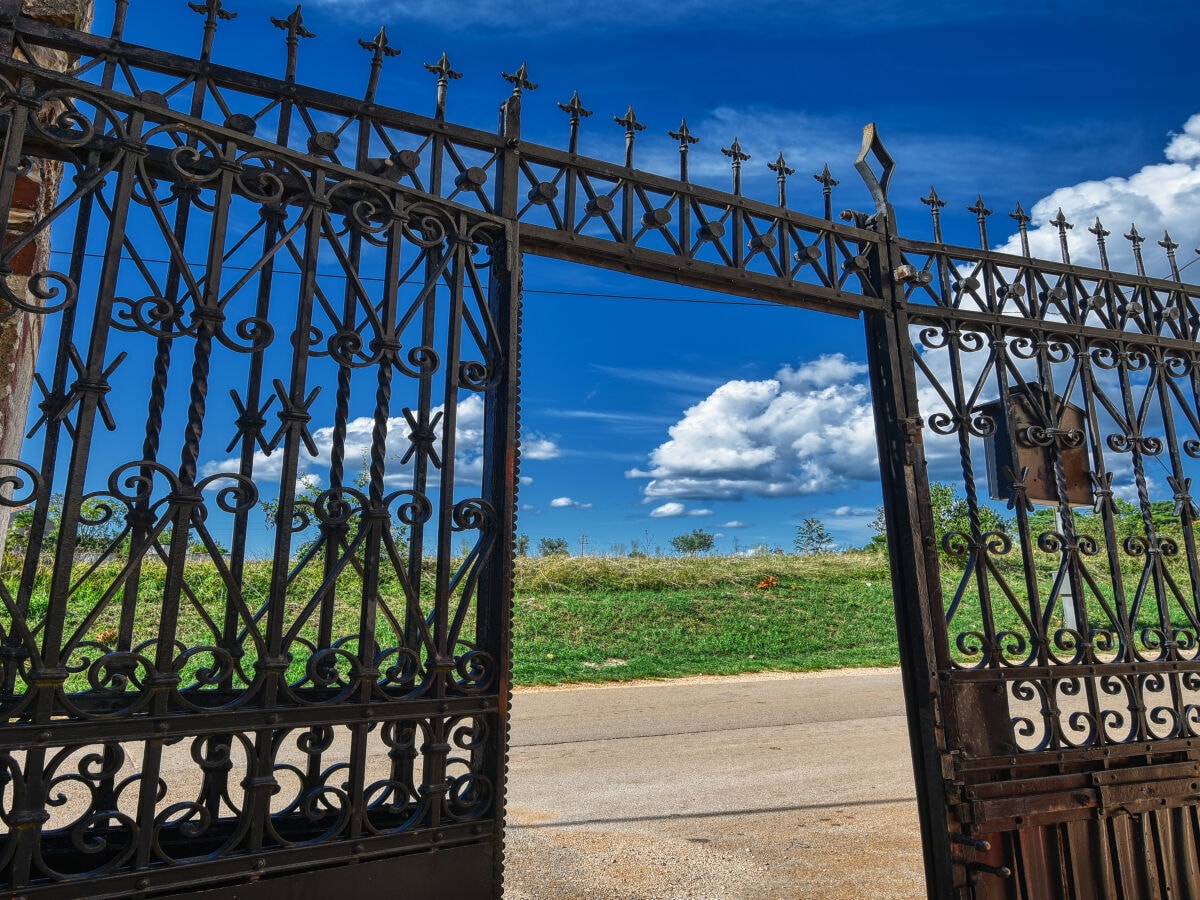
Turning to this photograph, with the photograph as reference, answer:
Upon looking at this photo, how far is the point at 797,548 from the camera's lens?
21484 mm

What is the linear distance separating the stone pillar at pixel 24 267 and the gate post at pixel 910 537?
3.54 meters

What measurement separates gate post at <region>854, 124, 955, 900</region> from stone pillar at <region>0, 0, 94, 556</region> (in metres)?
3.54

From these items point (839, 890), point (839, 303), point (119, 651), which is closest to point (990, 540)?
point (839, 303)

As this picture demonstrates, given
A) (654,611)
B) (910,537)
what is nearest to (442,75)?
(910,537)

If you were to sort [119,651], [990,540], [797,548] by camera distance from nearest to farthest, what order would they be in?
1. [119,651]
2. [990,540]
3. [797,548]

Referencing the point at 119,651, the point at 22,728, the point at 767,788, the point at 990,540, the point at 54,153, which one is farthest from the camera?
the point at 767,788

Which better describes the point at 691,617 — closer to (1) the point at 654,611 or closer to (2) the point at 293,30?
(1) the point at 654,611

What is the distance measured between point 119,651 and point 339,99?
6.72 ft

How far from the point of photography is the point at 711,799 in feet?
19.1

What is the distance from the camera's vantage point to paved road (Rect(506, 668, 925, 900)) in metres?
4.17

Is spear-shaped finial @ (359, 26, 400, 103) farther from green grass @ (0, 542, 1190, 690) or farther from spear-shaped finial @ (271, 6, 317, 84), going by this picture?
green grass @ (0, 542, 1190, 690)

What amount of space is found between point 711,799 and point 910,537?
3077 millimetres

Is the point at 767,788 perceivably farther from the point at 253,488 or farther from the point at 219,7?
the point at 219,7

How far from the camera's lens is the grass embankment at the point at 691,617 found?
12688 mm
